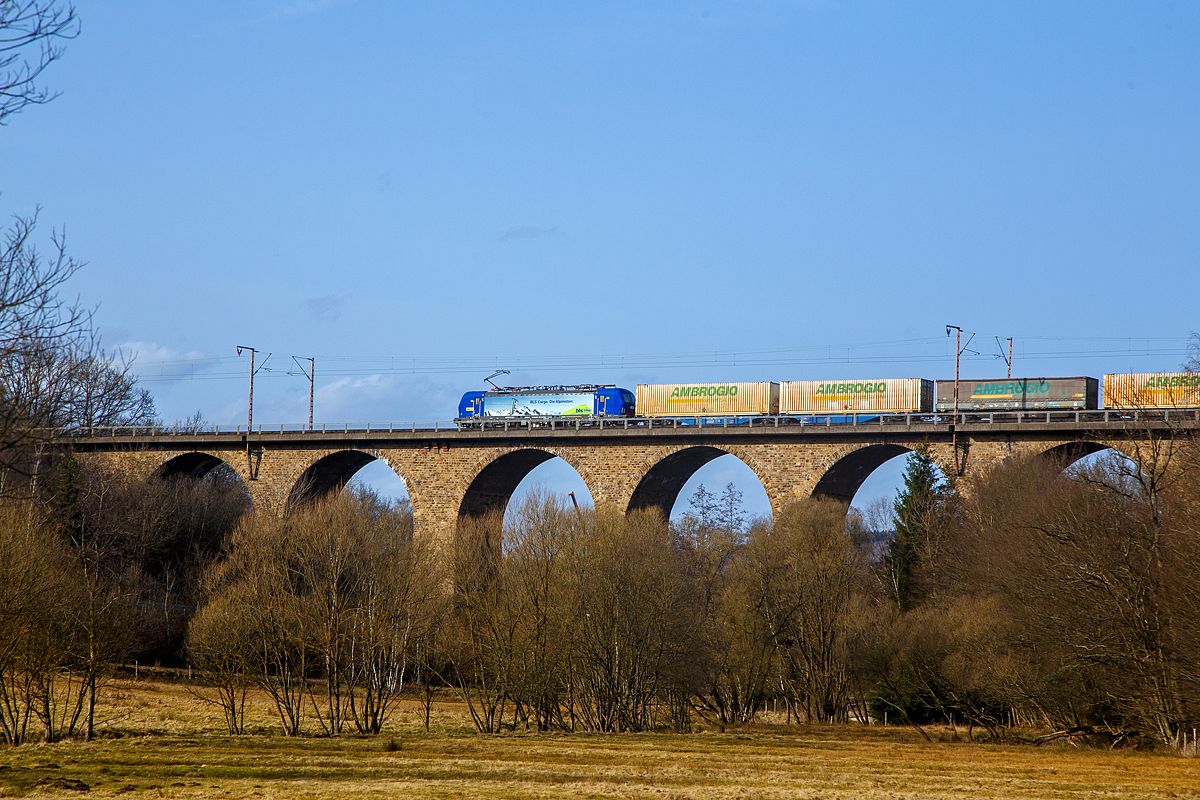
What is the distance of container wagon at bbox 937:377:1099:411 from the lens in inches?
1614

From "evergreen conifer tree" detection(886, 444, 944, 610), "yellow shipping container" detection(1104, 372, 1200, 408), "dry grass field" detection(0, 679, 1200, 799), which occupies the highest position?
"yellow shipping container" detection(1104, 372, 1200, 408)

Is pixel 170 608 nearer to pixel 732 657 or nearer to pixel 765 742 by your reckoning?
pixel 732 657

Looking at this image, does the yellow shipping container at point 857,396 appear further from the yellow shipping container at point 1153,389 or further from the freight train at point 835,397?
the yellow shipping container at point 1153,389

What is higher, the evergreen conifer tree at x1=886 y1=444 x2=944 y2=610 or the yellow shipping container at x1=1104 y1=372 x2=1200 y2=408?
the yellow shipping container at x1=1104 y1=372 x2=1200 y2=408

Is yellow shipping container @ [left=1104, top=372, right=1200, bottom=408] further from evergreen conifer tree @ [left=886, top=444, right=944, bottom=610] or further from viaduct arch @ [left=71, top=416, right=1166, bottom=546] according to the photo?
evergreen conifer tree @ [left=886, top=444, right=944, bottom=610]

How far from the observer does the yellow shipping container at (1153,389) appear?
3519cm

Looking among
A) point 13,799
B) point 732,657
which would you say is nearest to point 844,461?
point 732,657

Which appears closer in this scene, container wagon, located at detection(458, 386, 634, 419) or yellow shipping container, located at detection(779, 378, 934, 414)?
yellow shipping container, located at detection(779, 378, 934, 414)

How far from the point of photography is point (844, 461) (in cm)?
4003

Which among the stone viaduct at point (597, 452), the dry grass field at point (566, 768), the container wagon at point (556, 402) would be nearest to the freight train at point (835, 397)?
the container wagon at point (556, 402)

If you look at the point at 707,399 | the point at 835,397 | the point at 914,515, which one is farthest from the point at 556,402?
the point at 914,515

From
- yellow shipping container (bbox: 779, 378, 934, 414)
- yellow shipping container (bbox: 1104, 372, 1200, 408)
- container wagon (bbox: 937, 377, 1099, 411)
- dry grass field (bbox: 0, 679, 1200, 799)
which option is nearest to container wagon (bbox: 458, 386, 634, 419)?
yellow shipping container (bbox: 779, 378, 934, 414)

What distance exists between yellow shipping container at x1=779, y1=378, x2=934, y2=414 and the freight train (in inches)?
1.6

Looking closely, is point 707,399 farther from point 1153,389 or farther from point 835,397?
point 1153,389
